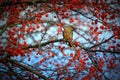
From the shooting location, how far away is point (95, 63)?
5840mm

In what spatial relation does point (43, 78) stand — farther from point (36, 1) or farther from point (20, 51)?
point (36, 1)

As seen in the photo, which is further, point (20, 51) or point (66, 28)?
point (66, 28)

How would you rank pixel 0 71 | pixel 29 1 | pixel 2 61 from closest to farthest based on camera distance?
pixel 2 61, pixel 29 1, pixel 0 71

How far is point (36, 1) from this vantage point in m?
7.07

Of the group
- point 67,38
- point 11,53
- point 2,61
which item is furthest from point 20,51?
point 67,38

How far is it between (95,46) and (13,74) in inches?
138

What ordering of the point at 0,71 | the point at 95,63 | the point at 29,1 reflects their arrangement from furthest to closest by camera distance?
the point at 0,71, the point at 29,1, the point at 95,63

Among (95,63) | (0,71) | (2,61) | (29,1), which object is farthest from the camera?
(0,71)

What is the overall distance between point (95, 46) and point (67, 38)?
1102 mm

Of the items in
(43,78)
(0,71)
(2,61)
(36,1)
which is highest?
(36,1)

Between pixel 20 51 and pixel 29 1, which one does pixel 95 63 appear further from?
pixel 29 1

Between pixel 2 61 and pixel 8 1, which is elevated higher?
pixel 8 1

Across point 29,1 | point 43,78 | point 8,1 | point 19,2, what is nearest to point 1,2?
point 8,1

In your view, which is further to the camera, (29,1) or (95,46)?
(29,1)
